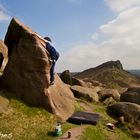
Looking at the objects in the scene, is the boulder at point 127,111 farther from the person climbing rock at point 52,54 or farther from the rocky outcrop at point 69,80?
the rocky outcrop at point 69,80

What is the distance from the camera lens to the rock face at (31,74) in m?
23.7

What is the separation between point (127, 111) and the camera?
29.3 metres

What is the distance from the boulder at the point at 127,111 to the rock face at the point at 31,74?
6.30 m

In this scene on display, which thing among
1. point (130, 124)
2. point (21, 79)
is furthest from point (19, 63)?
point (130, 124)

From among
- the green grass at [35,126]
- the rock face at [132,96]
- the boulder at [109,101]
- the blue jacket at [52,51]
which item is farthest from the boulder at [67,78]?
the blue jacket at [52,51]

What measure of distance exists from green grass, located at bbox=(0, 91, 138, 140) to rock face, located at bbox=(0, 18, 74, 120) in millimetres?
719

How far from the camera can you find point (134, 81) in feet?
267

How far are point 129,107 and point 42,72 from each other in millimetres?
9810

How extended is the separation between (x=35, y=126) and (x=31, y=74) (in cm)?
441

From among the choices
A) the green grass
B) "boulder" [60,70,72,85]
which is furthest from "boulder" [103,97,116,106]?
the green grass

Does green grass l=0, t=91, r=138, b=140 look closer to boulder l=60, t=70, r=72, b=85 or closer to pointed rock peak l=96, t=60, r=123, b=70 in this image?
boulder l=60, t=70, r=72, b=85

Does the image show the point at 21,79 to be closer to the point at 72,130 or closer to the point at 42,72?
the point at 42,72

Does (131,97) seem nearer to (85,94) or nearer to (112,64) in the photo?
(85,94)

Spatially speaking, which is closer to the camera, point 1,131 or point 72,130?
point 1,131
